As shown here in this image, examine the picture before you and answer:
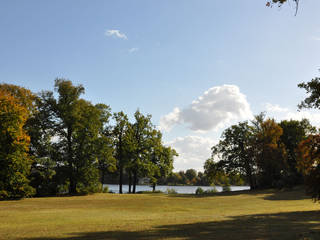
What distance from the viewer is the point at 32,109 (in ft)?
150

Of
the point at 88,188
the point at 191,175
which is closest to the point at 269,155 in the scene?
the point at 88,188

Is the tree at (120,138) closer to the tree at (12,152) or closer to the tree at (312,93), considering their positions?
the tree at (12,152)

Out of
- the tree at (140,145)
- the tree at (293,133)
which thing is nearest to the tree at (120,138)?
the tree at (140,145)

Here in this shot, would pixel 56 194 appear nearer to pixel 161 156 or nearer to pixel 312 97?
pixel 161 156

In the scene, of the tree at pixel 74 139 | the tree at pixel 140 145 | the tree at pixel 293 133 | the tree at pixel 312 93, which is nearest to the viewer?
the tree at pixel 312 93

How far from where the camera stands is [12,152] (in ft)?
121

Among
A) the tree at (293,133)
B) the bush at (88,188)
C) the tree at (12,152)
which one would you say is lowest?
the bush at (88,188)

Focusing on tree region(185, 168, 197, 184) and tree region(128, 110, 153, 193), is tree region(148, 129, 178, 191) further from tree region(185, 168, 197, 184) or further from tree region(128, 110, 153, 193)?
tree region(185, 168, 197, 184)

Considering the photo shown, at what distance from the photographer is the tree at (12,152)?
36.2 meters

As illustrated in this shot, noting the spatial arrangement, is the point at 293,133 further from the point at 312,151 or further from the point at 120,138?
the point at 312,151

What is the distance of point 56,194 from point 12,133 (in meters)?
14.4

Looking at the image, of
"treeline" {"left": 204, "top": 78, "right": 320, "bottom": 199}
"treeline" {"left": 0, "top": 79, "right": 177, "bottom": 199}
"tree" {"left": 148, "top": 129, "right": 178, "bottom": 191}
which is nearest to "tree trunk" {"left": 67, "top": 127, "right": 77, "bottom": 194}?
"treeline" {"left": 0, "top": 79, "right": 177, "bottom": 199}

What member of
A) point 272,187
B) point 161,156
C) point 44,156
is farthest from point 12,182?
point 272,187

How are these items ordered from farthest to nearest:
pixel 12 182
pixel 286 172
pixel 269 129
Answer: pixel 269 129
pixel 286 172
pixel 12 182
